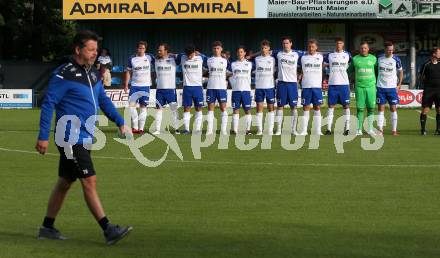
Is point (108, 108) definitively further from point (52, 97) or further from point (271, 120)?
point (271, 120)

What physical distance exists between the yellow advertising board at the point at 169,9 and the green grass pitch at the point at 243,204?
76.3 feet

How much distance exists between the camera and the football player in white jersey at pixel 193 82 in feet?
83.9

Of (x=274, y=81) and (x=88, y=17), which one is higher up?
(x=88, y=17)

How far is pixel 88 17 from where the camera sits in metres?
43.9

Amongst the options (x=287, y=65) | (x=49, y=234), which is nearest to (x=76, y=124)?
(x=49, y=234)

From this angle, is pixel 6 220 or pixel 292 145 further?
pixel 292 145

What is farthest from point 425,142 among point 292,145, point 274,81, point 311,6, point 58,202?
point 311,6

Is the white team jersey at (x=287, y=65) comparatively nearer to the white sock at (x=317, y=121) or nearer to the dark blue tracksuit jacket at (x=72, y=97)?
the white sock at (x=317, y=121)

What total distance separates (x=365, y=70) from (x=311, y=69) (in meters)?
1.24

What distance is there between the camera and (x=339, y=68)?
83.0ft

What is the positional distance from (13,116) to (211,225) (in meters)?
24.0

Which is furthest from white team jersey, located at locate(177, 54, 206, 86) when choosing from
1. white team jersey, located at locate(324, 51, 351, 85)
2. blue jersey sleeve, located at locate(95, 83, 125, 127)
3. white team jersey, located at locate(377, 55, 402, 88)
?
blue jersey sleeve, located at locate(95, 83, 125, 127)

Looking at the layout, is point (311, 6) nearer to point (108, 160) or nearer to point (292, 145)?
point (292, 145)

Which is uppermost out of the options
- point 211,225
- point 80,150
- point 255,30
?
point 255,30
